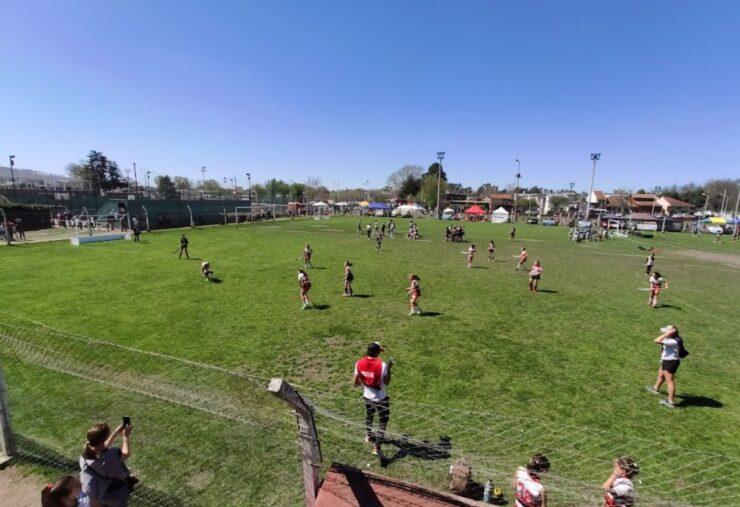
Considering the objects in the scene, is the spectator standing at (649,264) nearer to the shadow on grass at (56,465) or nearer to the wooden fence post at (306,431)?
the wooden fence post at (306,431)

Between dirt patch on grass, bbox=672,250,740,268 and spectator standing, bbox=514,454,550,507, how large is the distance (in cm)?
3648

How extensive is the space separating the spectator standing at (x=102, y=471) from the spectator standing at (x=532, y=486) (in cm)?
469

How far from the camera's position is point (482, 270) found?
80.4 feet

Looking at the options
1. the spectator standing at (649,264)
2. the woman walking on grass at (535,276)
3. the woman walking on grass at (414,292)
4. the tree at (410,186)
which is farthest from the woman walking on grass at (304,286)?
the tree at (410,186)

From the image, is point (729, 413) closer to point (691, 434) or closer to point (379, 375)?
point (691, 434)

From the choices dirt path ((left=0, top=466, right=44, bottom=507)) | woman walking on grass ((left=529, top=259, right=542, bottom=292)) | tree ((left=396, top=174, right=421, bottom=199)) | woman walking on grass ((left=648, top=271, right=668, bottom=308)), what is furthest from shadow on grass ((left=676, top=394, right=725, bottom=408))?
tree ((left=396, top=174, right=421, bottom=199))

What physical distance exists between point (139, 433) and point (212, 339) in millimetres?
4793

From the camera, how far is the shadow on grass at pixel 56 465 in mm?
5305

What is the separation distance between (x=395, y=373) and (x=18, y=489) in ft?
22.9

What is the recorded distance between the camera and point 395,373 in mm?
9555

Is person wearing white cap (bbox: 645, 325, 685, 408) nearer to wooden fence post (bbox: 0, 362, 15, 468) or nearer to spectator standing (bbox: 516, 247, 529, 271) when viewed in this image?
wooden fence post (bbox: 0, 362, 15, 468)

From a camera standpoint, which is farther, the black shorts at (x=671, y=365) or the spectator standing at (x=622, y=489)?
the black shorts at (x=671, y=365)

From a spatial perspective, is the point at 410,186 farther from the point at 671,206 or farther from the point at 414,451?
the point at 414,451

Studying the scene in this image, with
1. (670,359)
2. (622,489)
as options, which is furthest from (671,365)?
(622,489)
